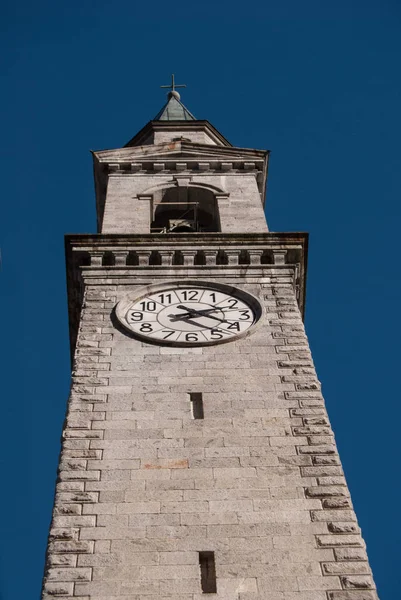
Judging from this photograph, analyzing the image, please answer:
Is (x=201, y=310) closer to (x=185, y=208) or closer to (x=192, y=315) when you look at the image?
(x=192, y=315)

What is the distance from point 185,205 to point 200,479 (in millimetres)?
13234

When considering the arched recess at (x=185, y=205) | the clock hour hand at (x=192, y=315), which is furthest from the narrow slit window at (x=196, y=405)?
the arched recess at (x=185, y=205)

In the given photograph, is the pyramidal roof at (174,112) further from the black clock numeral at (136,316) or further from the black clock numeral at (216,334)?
the black clock numeral at (216,334)

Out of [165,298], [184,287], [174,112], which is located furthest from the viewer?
[174,112]

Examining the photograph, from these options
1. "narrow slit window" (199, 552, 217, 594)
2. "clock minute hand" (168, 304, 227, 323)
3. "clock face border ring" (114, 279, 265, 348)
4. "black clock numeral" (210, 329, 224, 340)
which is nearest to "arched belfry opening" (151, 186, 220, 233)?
"clock face border ring" (114, 279, 265, 348)

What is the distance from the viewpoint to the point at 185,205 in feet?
89.4

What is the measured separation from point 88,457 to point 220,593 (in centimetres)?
339

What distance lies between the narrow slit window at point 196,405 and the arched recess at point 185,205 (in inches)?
388

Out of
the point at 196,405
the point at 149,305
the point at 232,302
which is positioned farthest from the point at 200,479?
the point at 232,302

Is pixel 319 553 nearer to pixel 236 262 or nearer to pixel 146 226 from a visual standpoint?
pixel 236 262

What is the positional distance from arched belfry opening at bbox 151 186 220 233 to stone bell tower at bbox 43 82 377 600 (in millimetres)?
1767

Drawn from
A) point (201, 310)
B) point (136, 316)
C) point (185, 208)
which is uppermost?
point (185, 208)

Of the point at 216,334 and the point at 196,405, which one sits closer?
the point at 196,405

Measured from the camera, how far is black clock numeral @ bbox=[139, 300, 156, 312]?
66.4 feet
